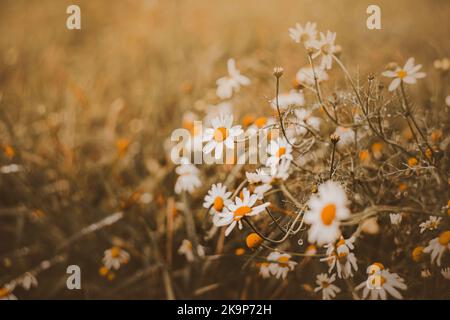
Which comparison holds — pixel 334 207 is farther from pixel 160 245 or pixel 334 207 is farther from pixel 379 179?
pixel 160 245

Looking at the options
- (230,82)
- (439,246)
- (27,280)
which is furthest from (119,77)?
(439,246)

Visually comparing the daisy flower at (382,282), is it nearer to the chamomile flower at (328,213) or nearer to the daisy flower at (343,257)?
the daisy flower at (343,257)

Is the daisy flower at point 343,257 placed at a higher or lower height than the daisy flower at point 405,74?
lower

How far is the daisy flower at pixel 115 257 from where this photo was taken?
97 centimetres

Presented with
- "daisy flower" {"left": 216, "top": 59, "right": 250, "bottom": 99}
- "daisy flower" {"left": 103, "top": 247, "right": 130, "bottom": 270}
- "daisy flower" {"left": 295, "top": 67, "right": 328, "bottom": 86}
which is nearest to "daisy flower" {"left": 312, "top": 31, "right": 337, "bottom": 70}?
"daisy flower" {"left": 295, "top": 67, "right": 328, "bottom": 86}

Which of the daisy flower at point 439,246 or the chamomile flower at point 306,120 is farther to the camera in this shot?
the chamomile flower at point 306,120

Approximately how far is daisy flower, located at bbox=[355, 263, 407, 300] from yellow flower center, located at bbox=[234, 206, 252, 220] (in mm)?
235

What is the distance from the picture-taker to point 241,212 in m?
0.68

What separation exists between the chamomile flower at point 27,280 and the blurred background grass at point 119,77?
0.16ft

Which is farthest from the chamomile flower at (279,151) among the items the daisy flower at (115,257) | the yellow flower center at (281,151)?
the daisy flower at (115,257)

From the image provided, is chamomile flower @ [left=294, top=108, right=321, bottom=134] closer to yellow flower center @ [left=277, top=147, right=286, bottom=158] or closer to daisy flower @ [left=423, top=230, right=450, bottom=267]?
yellow flower center @ [left=277, top=147, right=286, bottom=158]

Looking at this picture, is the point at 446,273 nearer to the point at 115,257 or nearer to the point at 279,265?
the point at 279,265

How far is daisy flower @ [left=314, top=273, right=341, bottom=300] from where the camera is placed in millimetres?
748

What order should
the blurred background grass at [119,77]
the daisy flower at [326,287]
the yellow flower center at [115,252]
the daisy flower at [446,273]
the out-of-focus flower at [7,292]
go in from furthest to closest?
the blurred background grass at [119,77] < the yellow flower center at [115,252] < the out-of-focus flower at [7,292] < the daisy flower at [326,287] < the daisy flower at [446,273]
